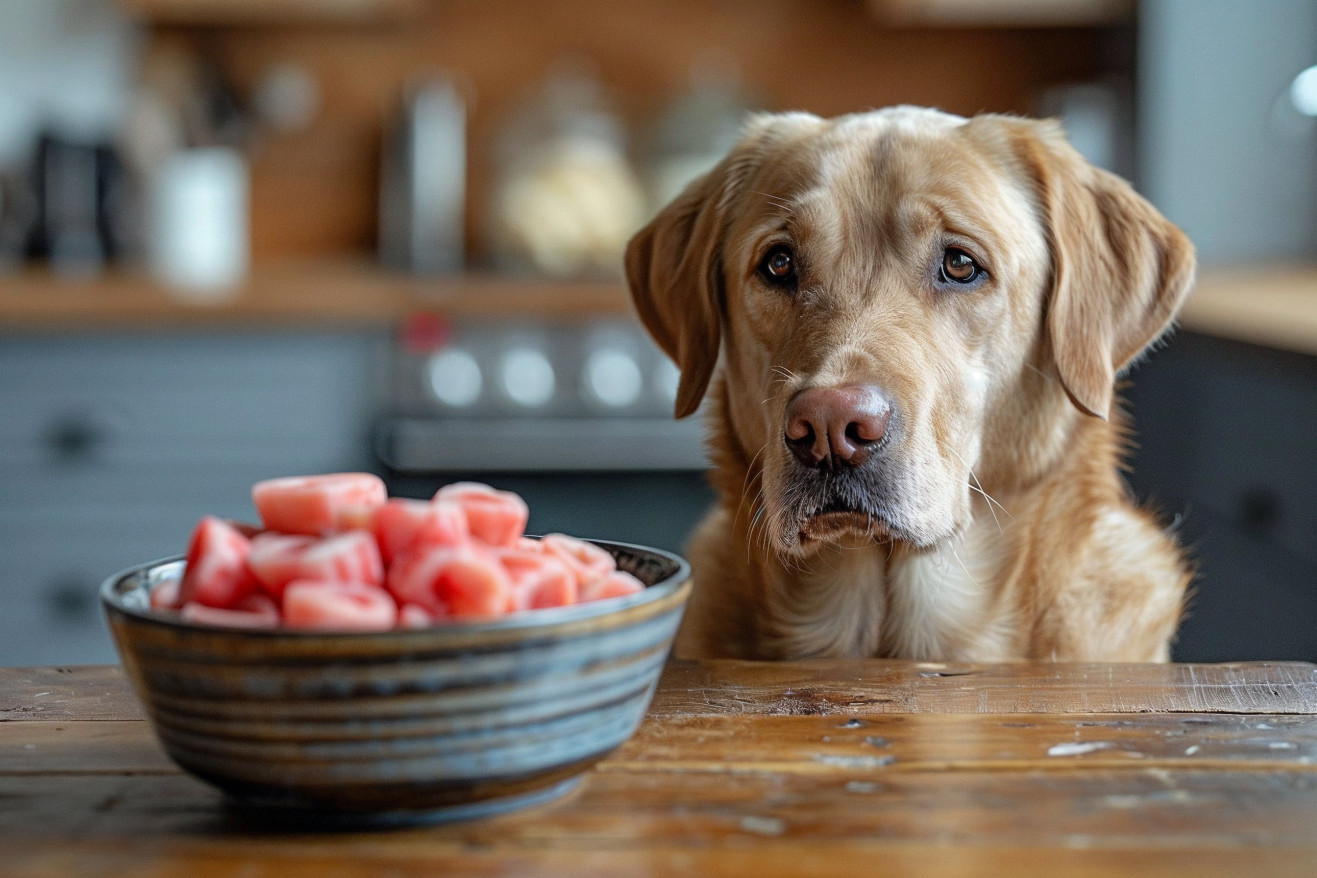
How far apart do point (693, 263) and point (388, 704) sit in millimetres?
1052

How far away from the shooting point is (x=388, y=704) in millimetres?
664

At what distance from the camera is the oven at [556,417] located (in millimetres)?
3086

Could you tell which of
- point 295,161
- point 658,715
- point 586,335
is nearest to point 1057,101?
point 586,335

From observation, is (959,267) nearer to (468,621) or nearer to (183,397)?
(468,621)

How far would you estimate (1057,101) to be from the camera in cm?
353

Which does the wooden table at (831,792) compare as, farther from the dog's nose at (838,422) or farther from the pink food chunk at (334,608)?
the dog's nose at (838,422)

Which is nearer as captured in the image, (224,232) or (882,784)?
(882,784)

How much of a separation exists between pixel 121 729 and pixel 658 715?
0.38 meters

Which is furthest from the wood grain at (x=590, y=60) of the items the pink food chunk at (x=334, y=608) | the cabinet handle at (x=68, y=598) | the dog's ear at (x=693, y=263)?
the pink food chunk at (x=334, y=608)

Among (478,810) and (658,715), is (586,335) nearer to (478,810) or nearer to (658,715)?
(658,715)

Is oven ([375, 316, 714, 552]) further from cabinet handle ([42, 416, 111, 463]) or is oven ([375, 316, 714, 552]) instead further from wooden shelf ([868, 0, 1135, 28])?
wooden shelf ([868, 0, 1135, 28])

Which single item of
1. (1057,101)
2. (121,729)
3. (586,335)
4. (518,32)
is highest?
(518,32)

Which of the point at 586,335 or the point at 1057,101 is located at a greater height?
the point at 1057,101

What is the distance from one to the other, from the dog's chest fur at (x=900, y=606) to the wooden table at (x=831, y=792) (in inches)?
18.0
